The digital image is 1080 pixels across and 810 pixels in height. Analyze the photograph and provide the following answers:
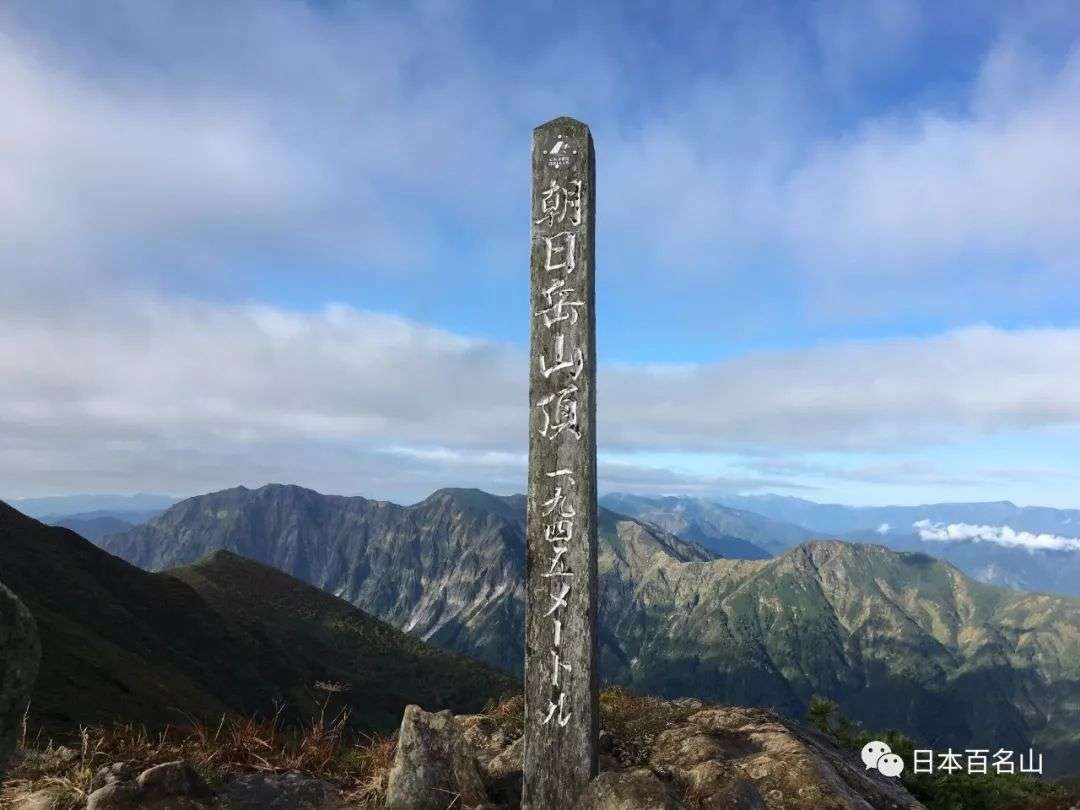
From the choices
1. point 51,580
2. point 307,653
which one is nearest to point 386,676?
point 307,653

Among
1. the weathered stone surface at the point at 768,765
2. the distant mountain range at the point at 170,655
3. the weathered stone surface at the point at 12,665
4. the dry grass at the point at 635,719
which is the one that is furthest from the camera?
the distant mountain range at the point at 170,655

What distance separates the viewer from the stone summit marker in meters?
10.9

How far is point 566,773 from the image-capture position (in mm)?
10781

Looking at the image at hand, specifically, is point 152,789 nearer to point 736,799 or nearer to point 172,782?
point 172,782

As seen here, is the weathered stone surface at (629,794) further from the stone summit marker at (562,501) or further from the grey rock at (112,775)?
the grey rock at (112,775)

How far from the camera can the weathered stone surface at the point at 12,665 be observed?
7.01 m

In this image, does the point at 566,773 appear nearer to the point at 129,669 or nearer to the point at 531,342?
the point at 531,342

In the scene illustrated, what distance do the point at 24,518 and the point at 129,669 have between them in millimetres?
76091

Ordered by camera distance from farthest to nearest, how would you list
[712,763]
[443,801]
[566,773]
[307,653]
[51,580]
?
1. [307,653]
2. [51,580]
3. [712,763]
4. [566,773]
5. [443,801]

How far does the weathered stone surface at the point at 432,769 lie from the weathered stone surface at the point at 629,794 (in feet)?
7.03

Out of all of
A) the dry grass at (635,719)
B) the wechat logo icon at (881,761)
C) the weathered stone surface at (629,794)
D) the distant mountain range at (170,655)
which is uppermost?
the weathered stone surface at (629,794)

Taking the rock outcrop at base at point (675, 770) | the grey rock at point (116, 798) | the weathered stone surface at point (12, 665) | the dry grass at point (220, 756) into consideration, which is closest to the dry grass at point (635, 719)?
the rock outcrop at base at point (675, 770)

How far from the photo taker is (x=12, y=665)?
7.07 m

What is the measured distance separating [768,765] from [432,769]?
6.09 metres
